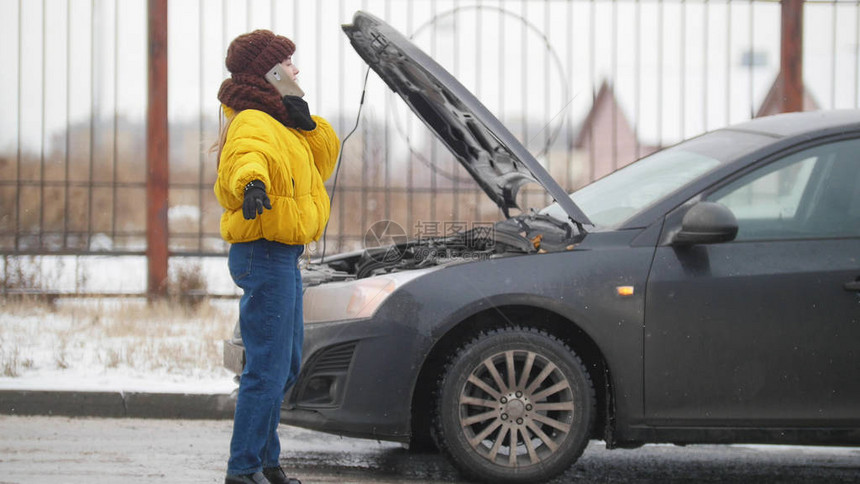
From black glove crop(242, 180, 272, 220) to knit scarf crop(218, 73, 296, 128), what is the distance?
404mm

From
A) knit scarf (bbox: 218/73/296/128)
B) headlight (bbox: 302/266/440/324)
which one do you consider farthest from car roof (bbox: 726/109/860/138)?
knit scarf (bbox: 218/73/296/128)

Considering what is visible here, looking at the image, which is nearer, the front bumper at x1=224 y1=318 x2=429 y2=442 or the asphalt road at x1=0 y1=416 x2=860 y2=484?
the front bumper at x1=224 y1=318 x2=429 y2=442

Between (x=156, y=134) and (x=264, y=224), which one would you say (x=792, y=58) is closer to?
(x=156, y=134)

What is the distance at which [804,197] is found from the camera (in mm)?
4164

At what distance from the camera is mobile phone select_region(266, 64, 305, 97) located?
3.67 metres

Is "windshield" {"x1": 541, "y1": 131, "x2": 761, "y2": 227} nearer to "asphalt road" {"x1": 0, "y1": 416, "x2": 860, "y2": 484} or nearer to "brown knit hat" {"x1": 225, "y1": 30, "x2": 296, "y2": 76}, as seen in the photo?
"asphalt road" {"x1": 0, "y1": 416, "x2": 860, "y2": 484}

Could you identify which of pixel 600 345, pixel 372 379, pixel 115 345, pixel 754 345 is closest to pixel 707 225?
pixel 754 345

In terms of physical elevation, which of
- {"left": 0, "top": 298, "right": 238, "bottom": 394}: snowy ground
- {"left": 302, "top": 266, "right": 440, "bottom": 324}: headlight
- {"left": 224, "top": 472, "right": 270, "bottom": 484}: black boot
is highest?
{"left": 302, "top": 266, "right": 440, "bottom": 324}: headlight

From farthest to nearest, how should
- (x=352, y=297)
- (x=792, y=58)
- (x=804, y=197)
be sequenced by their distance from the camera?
(x=792, y=58), (x=804, y=197), (x=352, y=297)

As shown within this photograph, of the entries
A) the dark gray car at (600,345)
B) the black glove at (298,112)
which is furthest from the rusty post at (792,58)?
the black glove at (298,112)

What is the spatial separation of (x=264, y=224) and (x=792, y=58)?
6109 mm

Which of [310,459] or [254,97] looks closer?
[254,97]

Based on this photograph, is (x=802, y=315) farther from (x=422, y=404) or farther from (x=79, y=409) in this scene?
(x=79, y=409)

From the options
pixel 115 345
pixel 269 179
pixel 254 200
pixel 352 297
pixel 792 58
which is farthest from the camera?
pixel 792 58
